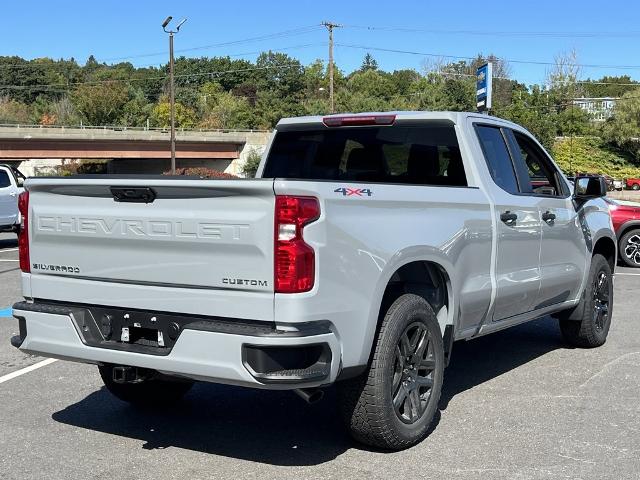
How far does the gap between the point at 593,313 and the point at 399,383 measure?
3328 millimetres

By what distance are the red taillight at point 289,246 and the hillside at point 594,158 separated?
7495cm

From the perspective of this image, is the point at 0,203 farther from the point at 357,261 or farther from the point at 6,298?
the point at 357,261

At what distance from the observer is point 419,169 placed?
596 centimetres

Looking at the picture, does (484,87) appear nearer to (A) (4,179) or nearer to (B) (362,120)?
(A) (4,179)

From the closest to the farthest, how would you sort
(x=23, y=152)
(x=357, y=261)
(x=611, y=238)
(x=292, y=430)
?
(x=357, y=261), (x=292, y=430), (x=611, y=238), (x=23, y=152)

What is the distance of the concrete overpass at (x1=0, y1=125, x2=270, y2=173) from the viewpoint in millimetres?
64938

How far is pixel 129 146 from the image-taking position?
72.2 meters

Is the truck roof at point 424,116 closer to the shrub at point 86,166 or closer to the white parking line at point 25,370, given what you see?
the white parking line at point 25,370

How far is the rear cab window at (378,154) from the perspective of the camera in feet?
19.2

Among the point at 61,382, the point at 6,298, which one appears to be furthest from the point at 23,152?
the point at 61,382

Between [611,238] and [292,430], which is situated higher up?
[611,238]

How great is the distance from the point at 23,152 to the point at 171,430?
6455 centimetres

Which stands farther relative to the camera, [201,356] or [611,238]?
[611,238]

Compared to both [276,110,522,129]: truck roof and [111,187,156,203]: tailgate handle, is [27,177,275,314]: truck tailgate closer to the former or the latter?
[111,187,156,203]: tailgate handle
